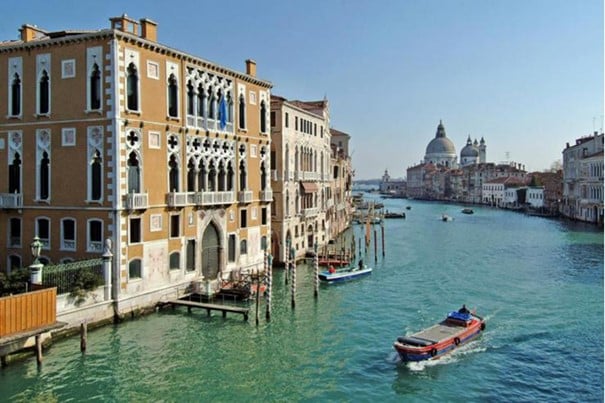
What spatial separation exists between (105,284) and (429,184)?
116377mm

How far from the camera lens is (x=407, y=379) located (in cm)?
1247

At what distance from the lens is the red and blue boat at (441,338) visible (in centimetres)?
1316

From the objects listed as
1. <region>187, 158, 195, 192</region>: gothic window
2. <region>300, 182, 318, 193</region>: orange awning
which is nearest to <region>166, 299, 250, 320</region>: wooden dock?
<region>187, 158, 195, 192</region>: gothic window

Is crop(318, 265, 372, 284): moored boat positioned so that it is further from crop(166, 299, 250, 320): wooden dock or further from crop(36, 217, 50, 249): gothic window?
crop(36, 217, 50, 249): gothic window

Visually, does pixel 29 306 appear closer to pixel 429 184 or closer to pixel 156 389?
pixel 156 389

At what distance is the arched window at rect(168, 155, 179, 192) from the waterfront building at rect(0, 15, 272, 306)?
30 millimetres

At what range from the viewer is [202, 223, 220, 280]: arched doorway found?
63.6ft

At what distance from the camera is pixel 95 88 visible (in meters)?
15.9

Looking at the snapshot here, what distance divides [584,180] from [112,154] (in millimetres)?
52060

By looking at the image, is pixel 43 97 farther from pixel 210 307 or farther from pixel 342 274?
pixel 342 274

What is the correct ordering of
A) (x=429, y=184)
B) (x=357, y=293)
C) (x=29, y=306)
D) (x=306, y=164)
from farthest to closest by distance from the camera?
(x=429, y=184)
(x=306, y=164)
(x=357, y=293)
(x=29, y=306)

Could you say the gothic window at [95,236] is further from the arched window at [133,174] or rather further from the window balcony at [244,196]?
the window balcony at [244,196]

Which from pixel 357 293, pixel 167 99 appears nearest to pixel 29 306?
pixel 167 99

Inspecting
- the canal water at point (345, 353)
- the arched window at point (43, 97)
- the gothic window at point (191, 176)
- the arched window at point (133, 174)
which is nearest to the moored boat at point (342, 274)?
the canal water at point (345, 353)
